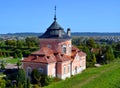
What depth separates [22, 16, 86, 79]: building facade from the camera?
28.6 meters

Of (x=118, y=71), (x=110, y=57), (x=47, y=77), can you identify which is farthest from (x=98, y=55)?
(x=118, y=71)

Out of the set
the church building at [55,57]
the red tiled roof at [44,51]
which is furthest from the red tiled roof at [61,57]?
the red tiled roof at [44,51]

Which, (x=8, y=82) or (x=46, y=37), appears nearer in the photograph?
(x=8, y=82)

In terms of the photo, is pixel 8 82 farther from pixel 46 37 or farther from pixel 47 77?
pixel 46 37

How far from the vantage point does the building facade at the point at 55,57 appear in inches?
1126

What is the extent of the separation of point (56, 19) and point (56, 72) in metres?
6.64

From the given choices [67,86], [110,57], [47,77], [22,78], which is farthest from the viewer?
[110,57]

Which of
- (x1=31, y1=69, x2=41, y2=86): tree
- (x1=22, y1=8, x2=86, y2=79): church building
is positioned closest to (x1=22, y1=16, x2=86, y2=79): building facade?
(x1=22, y1=8, x2=86, y2=79): church building

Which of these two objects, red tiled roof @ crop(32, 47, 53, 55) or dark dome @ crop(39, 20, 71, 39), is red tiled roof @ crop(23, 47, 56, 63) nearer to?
red tiled roof @ crop(32, 47, 53, 55)

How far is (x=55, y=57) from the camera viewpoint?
30266mm

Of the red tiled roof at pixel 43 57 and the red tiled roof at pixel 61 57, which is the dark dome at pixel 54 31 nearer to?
the red tiled roof at pixel 61 57

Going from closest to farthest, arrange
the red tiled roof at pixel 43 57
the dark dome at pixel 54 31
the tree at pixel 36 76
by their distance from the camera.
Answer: the tree at pixel 36 76 < the red tiled roof at pixel 43 57 < the dark dome at pixel 54 31

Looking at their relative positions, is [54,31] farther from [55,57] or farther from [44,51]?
[44,51]

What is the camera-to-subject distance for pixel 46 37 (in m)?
31.7
